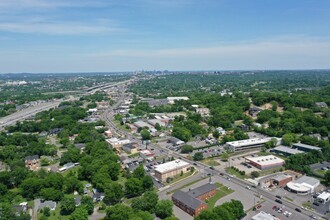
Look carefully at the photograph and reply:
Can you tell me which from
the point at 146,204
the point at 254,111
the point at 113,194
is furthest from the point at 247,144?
the point at 254,111

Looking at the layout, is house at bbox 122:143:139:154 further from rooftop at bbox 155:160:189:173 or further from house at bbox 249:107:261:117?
house at bbox 249:107:261:117

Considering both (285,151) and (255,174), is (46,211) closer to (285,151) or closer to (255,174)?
(255,174)

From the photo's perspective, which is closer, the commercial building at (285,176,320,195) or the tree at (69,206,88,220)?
the tree at (69,206,88,220)

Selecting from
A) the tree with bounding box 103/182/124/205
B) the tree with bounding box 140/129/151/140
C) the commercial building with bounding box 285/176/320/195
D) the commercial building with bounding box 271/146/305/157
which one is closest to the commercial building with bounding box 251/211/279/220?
the commercial building with bounding box 285/176/320/195

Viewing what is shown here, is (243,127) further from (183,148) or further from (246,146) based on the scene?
(183,148)

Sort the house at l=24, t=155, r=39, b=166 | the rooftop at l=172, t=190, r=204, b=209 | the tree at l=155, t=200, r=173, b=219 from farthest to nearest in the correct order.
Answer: the house at l=24, t=155, r=39, b=166, the rooftop at l=172, t=190, r=204, b=209, the tree at l=155, t=200, r=173, b=219

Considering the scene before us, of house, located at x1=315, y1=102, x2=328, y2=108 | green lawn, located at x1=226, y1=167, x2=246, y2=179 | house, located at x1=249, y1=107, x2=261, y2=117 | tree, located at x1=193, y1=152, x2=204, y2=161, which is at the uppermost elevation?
house, located at x1=315, y1=102, x2=328, y2=108

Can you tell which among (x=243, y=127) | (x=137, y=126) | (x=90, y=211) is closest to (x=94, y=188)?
(x=90, y=211)
